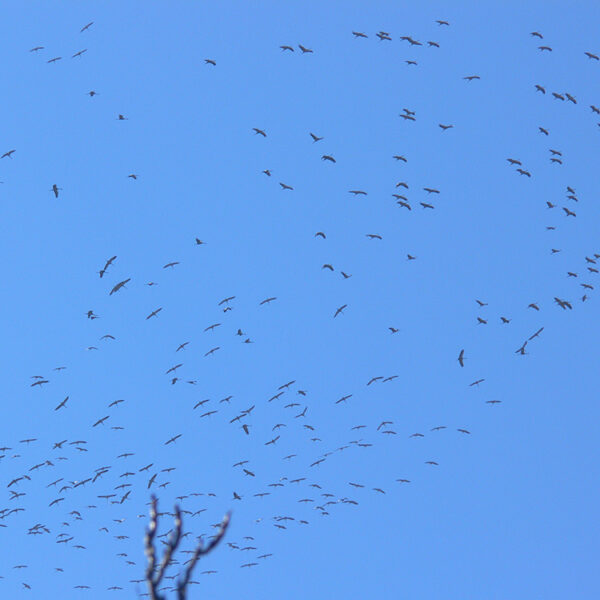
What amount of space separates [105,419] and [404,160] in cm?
1397

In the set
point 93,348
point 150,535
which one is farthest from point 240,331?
point 150,535

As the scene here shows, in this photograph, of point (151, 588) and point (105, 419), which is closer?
point (151, 588)

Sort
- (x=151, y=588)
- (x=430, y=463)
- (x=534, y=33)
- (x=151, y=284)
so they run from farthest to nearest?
(x=534, y=33), (x=430, y=463), (x=151, y=284), (x=151, y=588)

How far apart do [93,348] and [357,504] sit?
1140 centimetres

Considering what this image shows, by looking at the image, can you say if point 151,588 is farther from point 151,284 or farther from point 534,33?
point 534,33

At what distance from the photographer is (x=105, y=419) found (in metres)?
46.6

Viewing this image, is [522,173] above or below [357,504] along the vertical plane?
above

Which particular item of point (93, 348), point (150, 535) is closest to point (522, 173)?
point (93, 348)

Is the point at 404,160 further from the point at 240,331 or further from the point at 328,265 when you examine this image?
the point at 240,331

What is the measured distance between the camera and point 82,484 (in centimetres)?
4841

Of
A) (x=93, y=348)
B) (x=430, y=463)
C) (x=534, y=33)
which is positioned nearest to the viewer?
(x=93, y=348)

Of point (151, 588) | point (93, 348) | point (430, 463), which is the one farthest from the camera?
point (430, 463)

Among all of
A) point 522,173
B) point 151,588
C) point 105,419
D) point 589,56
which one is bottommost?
point 105,419

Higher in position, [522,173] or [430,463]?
[522,173]
